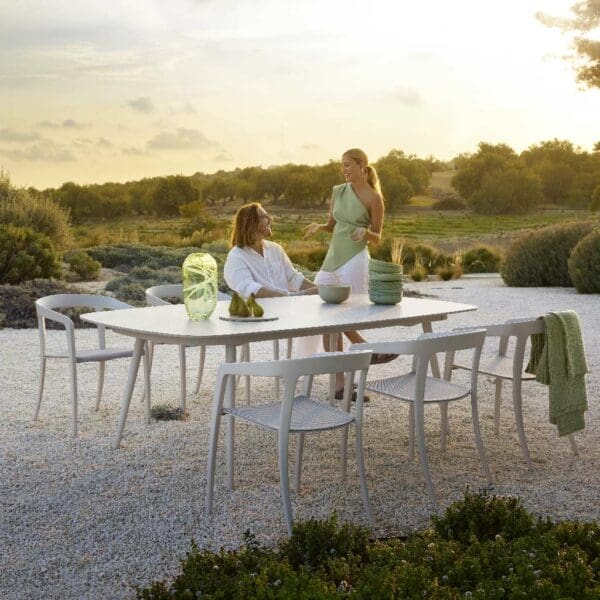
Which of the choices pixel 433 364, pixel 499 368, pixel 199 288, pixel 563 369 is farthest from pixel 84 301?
pixel 563 369

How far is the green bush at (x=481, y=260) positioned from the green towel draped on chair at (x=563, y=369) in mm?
12723

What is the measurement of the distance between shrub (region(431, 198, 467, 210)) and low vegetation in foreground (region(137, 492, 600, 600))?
32589 mm

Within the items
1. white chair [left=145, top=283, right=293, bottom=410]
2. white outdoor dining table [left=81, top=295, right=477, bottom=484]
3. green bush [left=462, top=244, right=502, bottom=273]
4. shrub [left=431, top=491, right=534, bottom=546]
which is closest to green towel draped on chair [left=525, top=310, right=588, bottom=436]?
white outdoor dining table [left=81, top=295, right=477, bottom=484]

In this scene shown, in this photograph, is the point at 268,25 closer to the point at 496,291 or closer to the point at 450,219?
the point at 496,291

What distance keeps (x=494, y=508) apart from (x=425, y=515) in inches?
18.4

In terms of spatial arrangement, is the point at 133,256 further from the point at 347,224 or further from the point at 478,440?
the point at 478,440

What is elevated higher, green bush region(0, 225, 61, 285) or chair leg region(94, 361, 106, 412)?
green bush region(0, 225, 61, 285)

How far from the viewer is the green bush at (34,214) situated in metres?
15.0

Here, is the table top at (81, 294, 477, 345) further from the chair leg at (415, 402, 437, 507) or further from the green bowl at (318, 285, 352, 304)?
the chair leg at (415, 402, 437, 507)

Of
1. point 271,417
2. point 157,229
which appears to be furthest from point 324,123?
point 157,229

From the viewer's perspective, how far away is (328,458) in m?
4.33

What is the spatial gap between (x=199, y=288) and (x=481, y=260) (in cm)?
1377

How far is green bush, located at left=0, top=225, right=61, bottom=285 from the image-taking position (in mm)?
11922

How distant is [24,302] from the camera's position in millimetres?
9930
